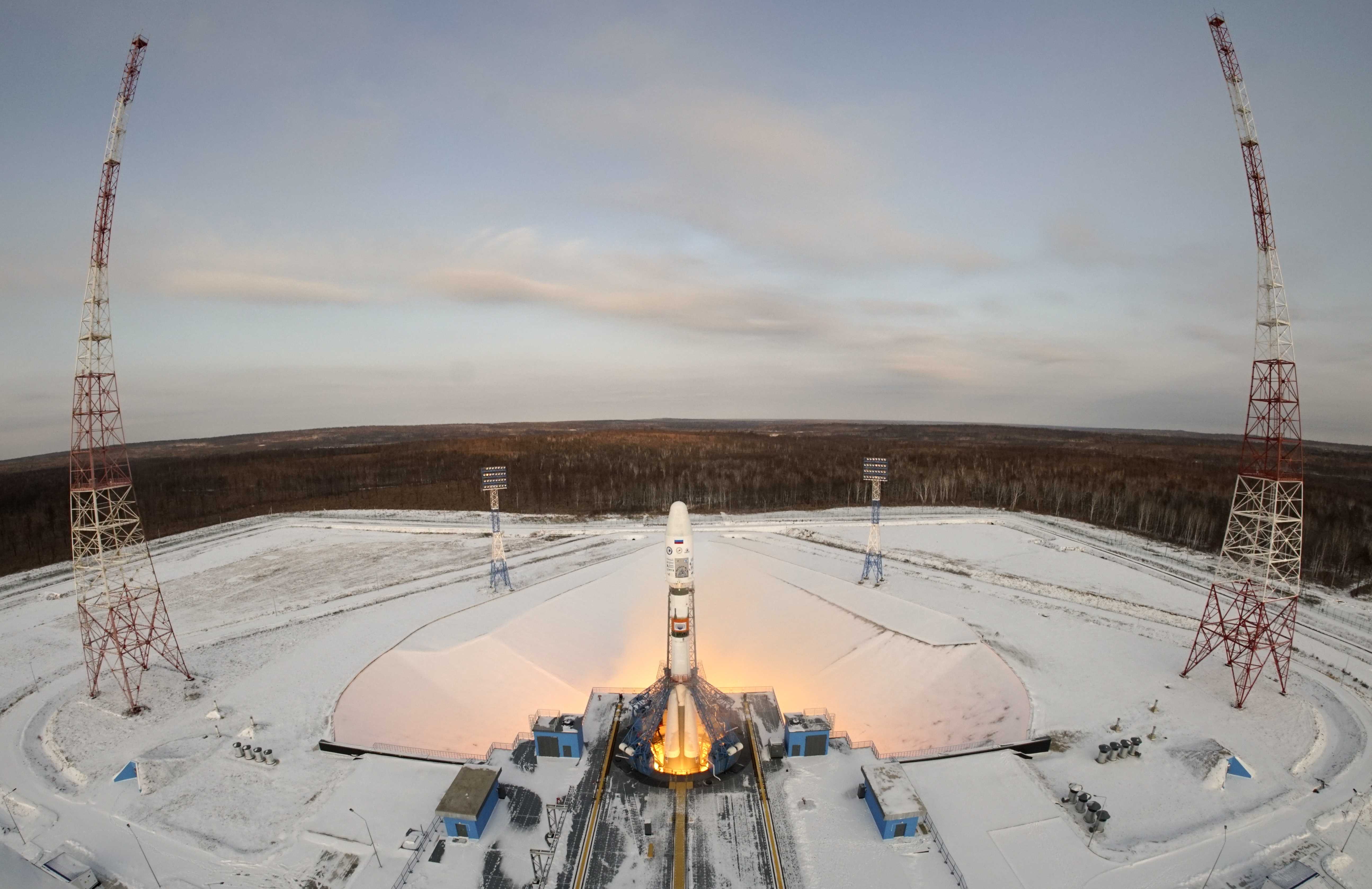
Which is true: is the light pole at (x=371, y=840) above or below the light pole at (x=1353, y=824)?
below

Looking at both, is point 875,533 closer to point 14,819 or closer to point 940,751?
point 940,751

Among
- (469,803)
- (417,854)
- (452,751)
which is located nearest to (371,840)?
(417,854)

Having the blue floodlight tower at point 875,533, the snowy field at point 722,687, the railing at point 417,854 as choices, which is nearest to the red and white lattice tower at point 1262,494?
the snowy field at point 722,687

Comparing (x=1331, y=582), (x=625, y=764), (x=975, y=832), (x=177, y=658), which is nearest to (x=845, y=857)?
(x=975, y=832)

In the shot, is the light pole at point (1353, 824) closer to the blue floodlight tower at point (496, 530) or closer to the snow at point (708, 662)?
the snow at point (708, 662)

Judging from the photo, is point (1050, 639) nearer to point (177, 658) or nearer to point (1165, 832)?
point (1165, 832)
